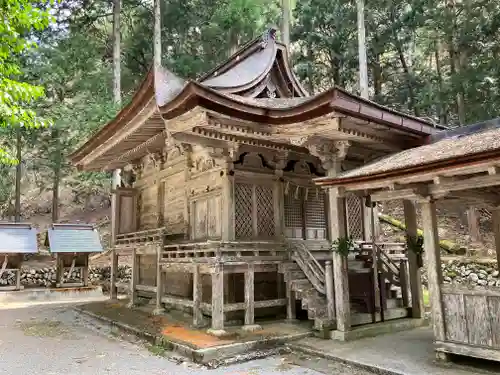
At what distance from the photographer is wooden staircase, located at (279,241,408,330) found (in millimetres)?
8641

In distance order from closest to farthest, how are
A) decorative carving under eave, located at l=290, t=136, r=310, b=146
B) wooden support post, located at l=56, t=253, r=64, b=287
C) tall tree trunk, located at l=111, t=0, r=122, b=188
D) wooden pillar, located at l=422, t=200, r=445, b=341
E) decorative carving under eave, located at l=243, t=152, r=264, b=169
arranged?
wooden pillar, located at l=422, t=200, r=445, b=341 → decorative carving under eave, located at l=290, t=136, r=310, b=146 → decorative carving under eave, located at l=243, t=152, r=264, b=169 → wooden support post, located at l=56, t=253, r=64, b=287 → tall tree trunk, located at l=111, t=0, r=122, b=188

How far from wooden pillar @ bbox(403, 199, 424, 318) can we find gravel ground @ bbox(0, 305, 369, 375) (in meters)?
3.77

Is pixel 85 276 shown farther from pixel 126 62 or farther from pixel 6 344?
pixel 126 62

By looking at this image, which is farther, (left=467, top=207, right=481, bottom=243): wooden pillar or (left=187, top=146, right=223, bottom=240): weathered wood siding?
(left=467, top=207, right=481, bottom=243): wooden pillar

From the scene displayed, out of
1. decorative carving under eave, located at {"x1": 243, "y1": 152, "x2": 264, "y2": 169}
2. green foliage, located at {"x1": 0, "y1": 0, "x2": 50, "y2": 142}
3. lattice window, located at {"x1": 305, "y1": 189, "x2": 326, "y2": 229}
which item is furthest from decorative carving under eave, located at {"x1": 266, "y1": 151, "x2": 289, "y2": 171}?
green foliage, located at {"x1": 0, "y1": 0, "x2": 50, "y2": 142}

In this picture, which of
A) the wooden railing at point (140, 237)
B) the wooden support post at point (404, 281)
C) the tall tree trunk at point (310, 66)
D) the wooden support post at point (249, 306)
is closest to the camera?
the wooden support post at point (249, 306)

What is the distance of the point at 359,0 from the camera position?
2058 centimetres

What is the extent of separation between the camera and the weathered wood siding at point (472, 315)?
5840mm

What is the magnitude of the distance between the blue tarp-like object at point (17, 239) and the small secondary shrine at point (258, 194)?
21.4ft

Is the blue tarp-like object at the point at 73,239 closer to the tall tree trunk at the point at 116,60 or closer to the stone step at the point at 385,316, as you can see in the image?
the tall tree trunk at the point at 116,60

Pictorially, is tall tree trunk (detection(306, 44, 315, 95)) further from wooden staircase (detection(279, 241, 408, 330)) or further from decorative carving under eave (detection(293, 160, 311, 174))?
wooden staircase (detection(279, 241, 408, 330))

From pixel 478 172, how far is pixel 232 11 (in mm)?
18955

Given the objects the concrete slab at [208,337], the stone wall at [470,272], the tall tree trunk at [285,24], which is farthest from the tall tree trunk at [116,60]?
the stone wall at [470,272]

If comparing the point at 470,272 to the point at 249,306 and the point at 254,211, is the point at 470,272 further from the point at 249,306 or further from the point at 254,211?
the point at 249,306
